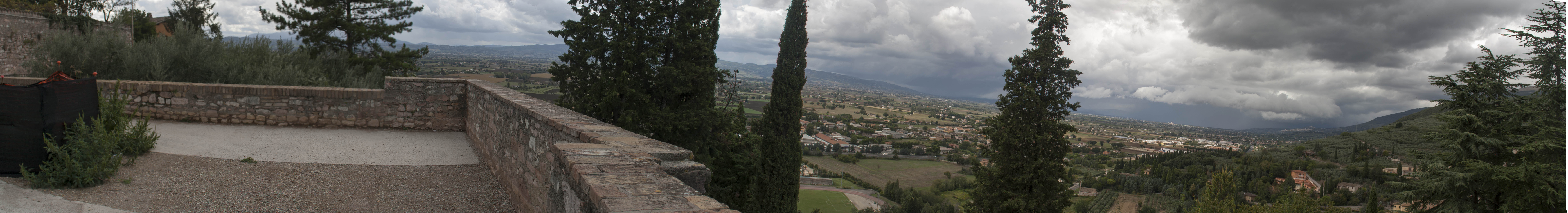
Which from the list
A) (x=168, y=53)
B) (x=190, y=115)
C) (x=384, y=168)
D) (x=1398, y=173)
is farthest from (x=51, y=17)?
(x=1398, y=173)

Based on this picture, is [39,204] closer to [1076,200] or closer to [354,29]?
[354,29]

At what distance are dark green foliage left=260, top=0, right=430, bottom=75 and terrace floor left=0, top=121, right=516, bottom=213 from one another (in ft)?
48.9

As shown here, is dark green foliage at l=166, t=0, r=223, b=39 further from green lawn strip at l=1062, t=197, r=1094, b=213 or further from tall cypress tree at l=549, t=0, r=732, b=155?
green lawn strip at l=1062, t=197, r=1094, b=213

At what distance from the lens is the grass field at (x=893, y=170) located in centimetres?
4188

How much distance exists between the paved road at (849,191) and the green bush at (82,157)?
111 feet

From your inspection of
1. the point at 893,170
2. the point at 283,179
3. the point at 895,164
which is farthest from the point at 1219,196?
the point at 895,164

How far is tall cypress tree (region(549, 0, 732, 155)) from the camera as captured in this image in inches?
537

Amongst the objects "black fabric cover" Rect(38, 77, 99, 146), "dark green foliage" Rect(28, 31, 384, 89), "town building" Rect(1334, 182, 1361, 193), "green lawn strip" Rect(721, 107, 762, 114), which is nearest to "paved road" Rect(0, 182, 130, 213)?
"black fabric cover" Rect(38, 77, 99, 146)

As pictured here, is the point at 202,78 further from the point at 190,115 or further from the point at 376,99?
the point at 376,99

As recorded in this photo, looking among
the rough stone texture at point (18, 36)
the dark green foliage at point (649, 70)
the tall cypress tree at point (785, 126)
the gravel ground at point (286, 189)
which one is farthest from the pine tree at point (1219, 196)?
the rough stone texture at point (18, 36)

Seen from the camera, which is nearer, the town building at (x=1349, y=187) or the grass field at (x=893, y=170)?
the town building at (x=1349, y=187)

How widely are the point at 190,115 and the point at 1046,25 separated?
17141 mm

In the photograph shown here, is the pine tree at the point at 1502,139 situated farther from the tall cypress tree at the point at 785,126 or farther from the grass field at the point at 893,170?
the grass field at the point at 893,170

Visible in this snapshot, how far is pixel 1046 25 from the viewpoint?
17.5m
